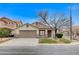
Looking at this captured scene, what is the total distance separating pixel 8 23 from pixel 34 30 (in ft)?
2.08

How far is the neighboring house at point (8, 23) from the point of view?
1029cm

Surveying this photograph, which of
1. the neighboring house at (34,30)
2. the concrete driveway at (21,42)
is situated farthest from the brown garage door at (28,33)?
the concrete driveway at (21,42)

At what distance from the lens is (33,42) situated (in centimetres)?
1036

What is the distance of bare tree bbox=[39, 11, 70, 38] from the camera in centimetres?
1025

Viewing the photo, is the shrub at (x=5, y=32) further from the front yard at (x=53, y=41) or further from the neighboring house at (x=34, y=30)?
the front yard at (x=53, y=41)

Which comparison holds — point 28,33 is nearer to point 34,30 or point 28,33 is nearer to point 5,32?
point 34,30

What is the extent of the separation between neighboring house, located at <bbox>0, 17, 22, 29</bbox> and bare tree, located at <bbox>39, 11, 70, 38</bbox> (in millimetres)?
563

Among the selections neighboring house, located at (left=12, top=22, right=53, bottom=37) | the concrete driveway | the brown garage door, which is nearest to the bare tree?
neighboring house, located at (left=12, top=22, right=53, bottom=37)

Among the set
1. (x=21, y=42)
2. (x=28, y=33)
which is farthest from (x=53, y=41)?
(x=21, y=42)

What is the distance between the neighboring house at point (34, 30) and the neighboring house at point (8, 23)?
0.11 meters
